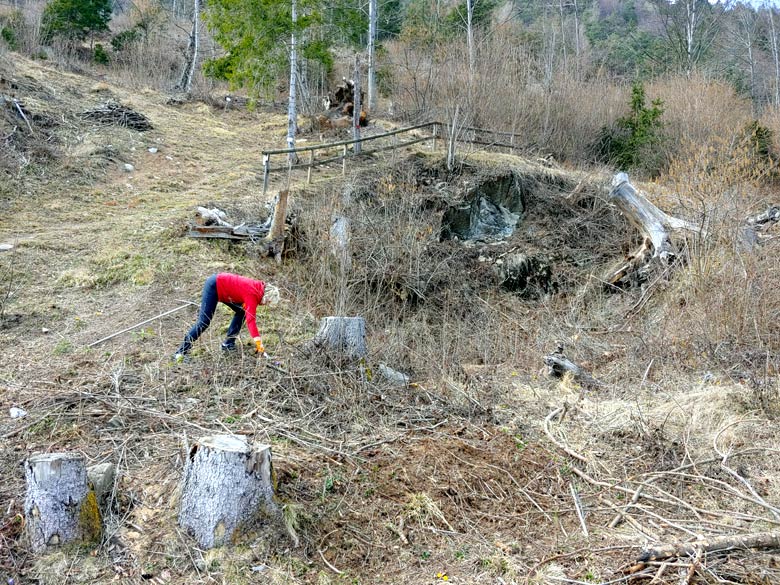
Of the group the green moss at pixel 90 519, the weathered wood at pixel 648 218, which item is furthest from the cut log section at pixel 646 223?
the green moss at pixel 90 519

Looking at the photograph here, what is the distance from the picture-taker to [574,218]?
16141 millimetres

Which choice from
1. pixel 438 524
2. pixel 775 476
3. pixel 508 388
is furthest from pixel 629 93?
pixel 438 524

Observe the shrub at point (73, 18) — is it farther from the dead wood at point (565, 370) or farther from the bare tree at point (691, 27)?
the dead wood at point (565, 370)

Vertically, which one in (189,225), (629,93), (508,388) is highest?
(629,93)

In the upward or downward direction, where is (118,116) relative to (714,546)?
upward

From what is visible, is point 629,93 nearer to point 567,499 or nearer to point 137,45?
point 137,45

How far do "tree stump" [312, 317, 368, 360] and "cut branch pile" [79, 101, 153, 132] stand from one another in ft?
44.4

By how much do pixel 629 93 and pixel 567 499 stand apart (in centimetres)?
2286

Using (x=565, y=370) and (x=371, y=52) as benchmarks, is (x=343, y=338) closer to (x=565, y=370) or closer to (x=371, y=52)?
(x=565, y=370)

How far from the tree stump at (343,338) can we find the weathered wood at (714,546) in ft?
12.9

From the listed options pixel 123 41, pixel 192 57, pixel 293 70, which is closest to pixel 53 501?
pixel 293 70

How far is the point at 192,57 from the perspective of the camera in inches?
1038

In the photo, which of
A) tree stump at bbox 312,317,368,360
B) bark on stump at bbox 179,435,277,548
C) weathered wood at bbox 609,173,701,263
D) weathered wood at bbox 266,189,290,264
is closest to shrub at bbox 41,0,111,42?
weathered wood at bbox 266,189,290,264

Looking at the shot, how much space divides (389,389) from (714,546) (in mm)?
3523
